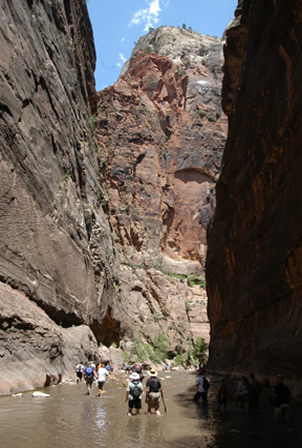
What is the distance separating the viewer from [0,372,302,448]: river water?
730 cm

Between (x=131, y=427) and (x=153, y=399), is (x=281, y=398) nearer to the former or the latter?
(x=153, y=399)

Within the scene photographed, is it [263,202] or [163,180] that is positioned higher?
[163,180]

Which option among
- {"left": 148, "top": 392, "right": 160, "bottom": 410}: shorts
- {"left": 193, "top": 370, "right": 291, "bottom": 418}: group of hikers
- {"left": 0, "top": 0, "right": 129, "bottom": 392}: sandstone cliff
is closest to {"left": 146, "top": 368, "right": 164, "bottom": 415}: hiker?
{"left": 148, "top": 392, "right": 160, "bottom": 410}: shorts

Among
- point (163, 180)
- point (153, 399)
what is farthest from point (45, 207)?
point (163, 180)

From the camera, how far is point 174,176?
72312mm

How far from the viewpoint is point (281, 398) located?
10.1m

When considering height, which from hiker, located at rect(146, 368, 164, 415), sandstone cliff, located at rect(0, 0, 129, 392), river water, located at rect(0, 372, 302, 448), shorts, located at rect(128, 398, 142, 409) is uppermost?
sandstone cliff, located at rect(0, 0, 129, 392)

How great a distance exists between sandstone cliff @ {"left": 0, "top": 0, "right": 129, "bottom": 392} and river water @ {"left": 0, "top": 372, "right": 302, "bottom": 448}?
2.98 meters

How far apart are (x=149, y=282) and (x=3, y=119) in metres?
41.3

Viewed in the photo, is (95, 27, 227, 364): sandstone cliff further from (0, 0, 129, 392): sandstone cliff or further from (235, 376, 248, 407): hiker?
(235, 376, 248, 407): hiker

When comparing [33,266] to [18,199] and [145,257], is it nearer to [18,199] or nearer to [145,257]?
[18,199]

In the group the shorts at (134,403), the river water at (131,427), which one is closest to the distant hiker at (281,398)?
the river water at (131,427)

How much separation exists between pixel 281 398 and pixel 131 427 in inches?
151

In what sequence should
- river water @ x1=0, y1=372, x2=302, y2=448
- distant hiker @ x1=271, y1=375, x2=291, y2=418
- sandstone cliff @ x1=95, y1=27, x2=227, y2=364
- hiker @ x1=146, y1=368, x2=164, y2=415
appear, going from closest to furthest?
river water @ x1=0, y1=372, x2=302, y2=448
distant hiker @ x1=271, y1=375, x2=291, y2=418
hiker @ x1=146, y1=368, x2=164, y2=415
sandstone cliff @ x1=95, y1=27, x2=227, y2=364
